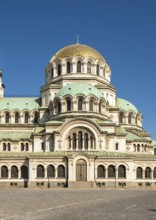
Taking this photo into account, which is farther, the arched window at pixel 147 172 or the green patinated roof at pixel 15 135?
the green patinated roof at pixel 15 135

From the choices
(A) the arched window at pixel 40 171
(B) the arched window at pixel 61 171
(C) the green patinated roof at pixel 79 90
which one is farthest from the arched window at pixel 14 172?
(C) the green patinated roof at pixel 79 90

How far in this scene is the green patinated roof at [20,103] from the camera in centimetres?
7562

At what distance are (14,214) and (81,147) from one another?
42.5 meters

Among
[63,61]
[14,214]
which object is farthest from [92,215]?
[63,61]

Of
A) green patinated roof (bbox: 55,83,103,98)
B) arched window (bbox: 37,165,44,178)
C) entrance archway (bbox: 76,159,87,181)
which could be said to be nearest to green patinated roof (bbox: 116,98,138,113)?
green patinated roof (bbox: 55,83,103,98)

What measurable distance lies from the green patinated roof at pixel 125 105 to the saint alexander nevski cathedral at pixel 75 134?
0.21 meters

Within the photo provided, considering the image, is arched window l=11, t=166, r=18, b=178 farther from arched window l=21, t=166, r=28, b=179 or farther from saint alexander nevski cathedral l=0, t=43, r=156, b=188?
arched window l=21, t=166, r=28, b=179

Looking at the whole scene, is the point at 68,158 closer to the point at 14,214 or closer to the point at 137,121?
the point at 137,121

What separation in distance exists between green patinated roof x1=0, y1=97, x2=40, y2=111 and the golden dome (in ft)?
32.0

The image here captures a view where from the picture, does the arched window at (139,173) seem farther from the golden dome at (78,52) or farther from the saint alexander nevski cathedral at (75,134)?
the golden dome at (78,52)

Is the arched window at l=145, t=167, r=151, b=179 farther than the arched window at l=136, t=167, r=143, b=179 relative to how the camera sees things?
Yes

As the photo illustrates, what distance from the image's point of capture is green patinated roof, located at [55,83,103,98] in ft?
222

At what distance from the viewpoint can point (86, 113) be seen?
66312 mm

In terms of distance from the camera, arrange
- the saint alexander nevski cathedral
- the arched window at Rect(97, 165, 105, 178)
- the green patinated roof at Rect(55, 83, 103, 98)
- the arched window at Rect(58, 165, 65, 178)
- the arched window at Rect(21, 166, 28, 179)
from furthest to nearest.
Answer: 1. the green patinated roof at Rect(55, 83, 103, 98)
2. the arched window at Rect(21, 166, 28, 179)
3. the arched window at Rect(97, 165, 105, 178)
4. the saint alexander nevski cathedral
5. the arched window at Rect(58, 165, 65, 178)
